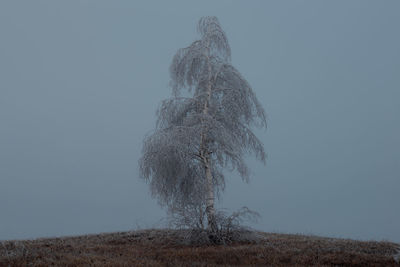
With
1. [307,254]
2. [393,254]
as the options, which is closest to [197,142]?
[307,254]

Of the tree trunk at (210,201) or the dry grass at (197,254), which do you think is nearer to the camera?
the dry grass at (197,254)

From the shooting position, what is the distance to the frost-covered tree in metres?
15.2

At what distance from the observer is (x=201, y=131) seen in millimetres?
15672

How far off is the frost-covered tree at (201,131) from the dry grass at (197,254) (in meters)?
1.92

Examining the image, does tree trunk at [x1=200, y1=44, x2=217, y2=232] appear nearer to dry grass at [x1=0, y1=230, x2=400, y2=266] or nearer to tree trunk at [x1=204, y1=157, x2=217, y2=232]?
Answer: tree trunk at [x1=204, y1=157, x2=217, y2=232]

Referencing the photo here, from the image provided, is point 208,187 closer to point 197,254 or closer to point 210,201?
point 210,201

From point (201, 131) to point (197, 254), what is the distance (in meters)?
4.92

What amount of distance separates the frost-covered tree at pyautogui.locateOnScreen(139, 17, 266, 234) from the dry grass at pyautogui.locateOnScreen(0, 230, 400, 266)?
1.92 metres

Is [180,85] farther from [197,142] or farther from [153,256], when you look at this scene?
[153,256]

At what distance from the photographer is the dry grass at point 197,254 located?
1140 centimetres

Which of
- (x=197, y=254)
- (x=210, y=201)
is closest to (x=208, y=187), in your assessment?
(x=210, y=201)

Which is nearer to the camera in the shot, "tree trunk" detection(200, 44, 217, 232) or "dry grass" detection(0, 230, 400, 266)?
"dry grass" detection(0, 230, 400, 266)

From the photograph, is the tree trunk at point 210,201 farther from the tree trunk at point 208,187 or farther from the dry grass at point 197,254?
the dry grass at point 197,254

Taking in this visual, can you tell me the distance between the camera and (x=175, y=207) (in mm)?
15461
